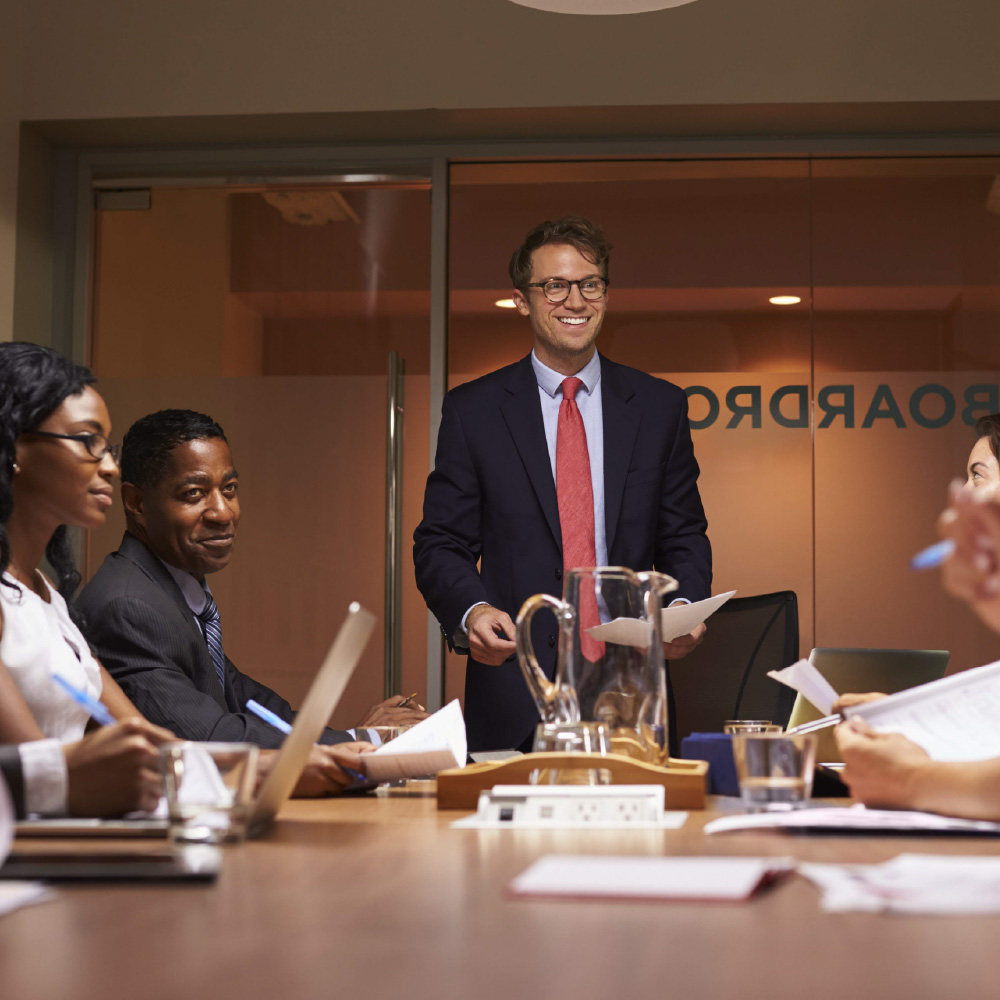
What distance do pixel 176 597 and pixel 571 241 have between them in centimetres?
149

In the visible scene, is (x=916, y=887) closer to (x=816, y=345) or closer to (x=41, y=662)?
(x=41, y=662)

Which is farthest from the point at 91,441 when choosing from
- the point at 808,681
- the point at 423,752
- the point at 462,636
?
the point at 808,681

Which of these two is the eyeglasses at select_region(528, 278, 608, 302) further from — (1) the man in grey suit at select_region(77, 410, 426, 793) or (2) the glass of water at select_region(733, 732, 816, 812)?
(2) the glass of water at select_region(733, 732, 816, 812)

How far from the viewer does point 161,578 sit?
7.80 feet

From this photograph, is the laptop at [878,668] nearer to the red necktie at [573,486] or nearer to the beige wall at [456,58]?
the red necktie at [573,486]

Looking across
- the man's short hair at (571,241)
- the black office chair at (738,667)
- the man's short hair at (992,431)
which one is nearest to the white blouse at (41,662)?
the black office chair at (738,667)

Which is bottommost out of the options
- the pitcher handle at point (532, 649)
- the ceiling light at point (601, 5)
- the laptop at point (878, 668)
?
the laptop at point (878, 668)

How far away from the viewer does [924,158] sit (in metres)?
4.34

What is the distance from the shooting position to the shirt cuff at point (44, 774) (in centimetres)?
124

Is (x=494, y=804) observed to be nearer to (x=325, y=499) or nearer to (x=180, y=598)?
(x=180, y=598)

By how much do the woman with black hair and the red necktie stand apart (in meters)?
1.29

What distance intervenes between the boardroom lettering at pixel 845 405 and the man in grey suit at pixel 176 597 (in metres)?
2.06

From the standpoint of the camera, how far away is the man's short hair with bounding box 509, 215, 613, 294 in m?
3.29

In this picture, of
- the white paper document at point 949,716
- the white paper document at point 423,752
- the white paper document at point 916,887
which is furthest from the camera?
the white paper document at point 423,752
